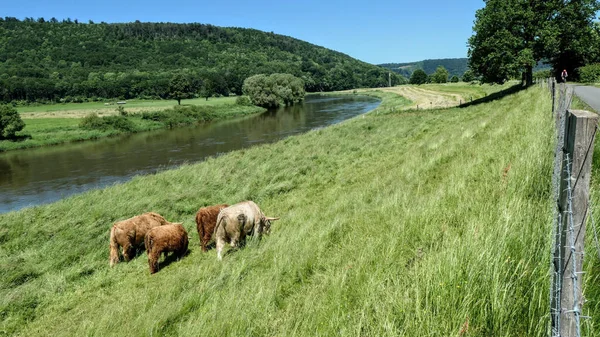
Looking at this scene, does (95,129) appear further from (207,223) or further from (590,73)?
(590,73)

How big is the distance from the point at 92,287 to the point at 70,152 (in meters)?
32.0

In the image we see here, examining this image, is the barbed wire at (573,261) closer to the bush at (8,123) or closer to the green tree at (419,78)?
the bush at (8,123)

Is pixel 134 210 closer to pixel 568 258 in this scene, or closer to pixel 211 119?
pixel 568 258

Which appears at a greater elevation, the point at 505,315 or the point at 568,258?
the point at 568,258

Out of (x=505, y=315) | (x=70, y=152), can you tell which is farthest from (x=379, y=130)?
(x=70, y=152)

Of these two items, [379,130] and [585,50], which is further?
[585,50]

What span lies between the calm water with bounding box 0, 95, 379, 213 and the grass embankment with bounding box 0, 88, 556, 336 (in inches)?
418

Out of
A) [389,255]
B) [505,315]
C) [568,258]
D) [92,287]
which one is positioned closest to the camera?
[568,258]

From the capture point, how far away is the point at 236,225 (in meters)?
7.55

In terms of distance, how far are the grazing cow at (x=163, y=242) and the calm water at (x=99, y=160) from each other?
47.0ft

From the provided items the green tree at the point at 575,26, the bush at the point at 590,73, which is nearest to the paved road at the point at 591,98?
the green tree at the point at 575,26

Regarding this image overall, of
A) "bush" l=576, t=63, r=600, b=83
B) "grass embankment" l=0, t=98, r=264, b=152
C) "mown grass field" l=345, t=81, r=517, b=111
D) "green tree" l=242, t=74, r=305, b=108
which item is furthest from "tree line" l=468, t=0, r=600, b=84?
"green tree" l=242, t=74, r=305, b=108

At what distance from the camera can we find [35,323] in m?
6.29

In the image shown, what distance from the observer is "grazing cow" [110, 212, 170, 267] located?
8.67m
